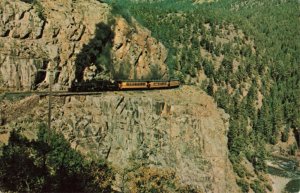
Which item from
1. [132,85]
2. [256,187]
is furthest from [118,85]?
[256,187]

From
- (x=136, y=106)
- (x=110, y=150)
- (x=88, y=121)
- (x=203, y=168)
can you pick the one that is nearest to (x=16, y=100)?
(x=88, y=121)

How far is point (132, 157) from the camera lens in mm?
71938

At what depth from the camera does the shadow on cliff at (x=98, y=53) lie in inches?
3024

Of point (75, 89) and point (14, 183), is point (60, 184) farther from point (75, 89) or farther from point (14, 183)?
point (75, 89)

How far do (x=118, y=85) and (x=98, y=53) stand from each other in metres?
6.41

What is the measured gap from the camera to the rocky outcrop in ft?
225

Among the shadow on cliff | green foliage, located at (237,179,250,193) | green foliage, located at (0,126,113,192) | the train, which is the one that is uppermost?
the shadow on cliff

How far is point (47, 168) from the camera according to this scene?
5281cm

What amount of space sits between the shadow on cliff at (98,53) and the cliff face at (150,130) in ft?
21.9

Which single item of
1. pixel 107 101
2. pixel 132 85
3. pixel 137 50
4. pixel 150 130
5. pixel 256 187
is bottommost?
pixel 256 187

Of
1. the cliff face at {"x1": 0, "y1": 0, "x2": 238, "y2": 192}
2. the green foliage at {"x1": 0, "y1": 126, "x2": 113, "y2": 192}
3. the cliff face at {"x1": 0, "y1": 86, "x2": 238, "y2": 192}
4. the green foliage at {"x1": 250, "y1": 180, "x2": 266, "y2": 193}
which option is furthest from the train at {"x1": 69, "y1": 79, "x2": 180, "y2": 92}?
the green foliage at {"x1": 250, "y1": 180, "x2": 266, "y2": 193}

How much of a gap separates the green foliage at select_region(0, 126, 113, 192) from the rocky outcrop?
1312 centimetres

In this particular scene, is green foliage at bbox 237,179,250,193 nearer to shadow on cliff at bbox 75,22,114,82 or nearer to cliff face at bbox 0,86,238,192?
cliff face at bbox 0,86,238,192

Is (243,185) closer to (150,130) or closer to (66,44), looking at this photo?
(150,130)
